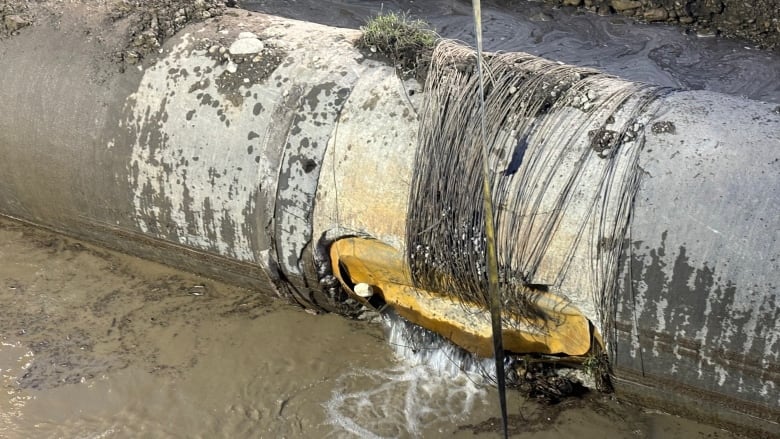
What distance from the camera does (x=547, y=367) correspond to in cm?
378

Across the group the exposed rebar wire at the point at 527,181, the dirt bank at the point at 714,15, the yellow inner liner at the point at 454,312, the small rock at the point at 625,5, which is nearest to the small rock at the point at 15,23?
the yellow inner liner at the point at 454,312

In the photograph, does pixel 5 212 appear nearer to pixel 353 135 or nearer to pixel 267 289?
pixel 267 289

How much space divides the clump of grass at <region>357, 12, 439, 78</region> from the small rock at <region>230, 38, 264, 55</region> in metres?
0.48

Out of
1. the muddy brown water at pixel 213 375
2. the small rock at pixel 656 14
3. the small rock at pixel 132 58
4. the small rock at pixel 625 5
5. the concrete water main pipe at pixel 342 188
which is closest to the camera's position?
the concrete water main pipe at pixel 342 188

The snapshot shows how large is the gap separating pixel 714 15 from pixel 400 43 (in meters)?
4.03

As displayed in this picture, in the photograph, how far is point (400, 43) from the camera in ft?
12.7

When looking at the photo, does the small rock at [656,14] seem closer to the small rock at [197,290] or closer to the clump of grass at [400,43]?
the clump of grass at [400,43]

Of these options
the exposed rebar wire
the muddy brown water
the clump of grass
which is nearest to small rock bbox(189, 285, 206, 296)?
the muddy brown water

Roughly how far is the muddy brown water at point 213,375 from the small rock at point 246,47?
4.04 ft

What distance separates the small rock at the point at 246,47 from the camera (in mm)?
4043

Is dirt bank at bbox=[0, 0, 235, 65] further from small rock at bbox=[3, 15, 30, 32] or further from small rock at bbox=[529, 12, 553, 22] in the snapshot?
small rock at bbox=[529, 12, 553, 22]

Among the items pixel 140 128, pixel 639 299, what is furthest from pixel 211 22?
pixel 639 299

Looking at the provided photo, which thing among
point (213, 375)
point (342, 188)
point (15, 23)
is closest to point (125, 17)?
point (15, 23)

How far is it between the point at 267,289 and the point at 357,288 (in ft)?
1.76
